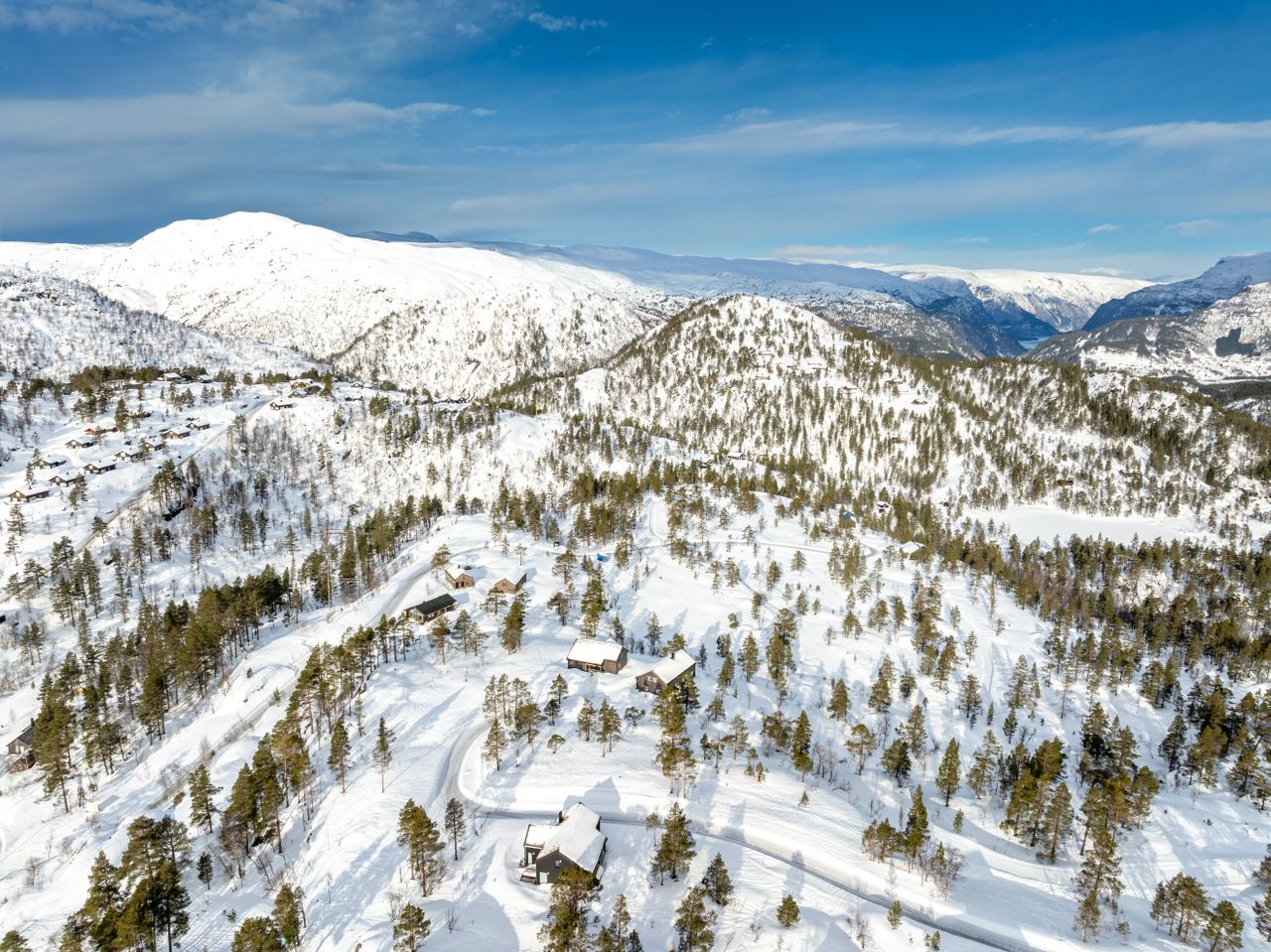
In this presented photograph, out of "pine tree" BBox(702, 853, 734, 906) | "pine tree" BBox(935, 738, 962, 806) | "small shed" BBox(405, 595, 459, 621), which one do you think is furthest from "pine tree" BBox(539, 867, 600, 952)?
"small shed" BBox(405, 595, 459, 621)

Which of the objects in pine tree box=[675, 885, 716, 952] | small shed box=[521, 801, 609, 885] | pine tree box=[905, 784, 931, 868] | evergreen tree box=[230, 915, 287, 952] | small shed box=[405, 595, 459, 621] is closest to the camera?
evergreen tree box=[230, 915, 287, 952]

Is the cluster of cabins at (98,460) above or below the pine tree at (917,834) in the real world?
above

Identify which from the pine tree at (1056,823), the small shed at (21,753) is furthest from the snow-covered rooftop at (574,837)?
the small shed at (21,753)

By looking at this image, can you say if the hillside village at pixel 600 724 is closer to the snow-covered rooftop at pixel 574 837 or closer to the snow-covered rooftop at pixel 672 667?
the snow-covered rooftop at pixel 574 837

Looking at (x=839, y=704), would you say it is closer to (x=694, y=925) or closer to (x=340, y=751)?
(x=694, y=925)

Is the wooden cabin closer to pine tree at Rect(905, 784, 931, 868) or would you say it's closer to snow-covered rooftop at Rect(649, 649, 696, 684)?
snow-covered rooftop at Rect(649, 649, 696, 684)
